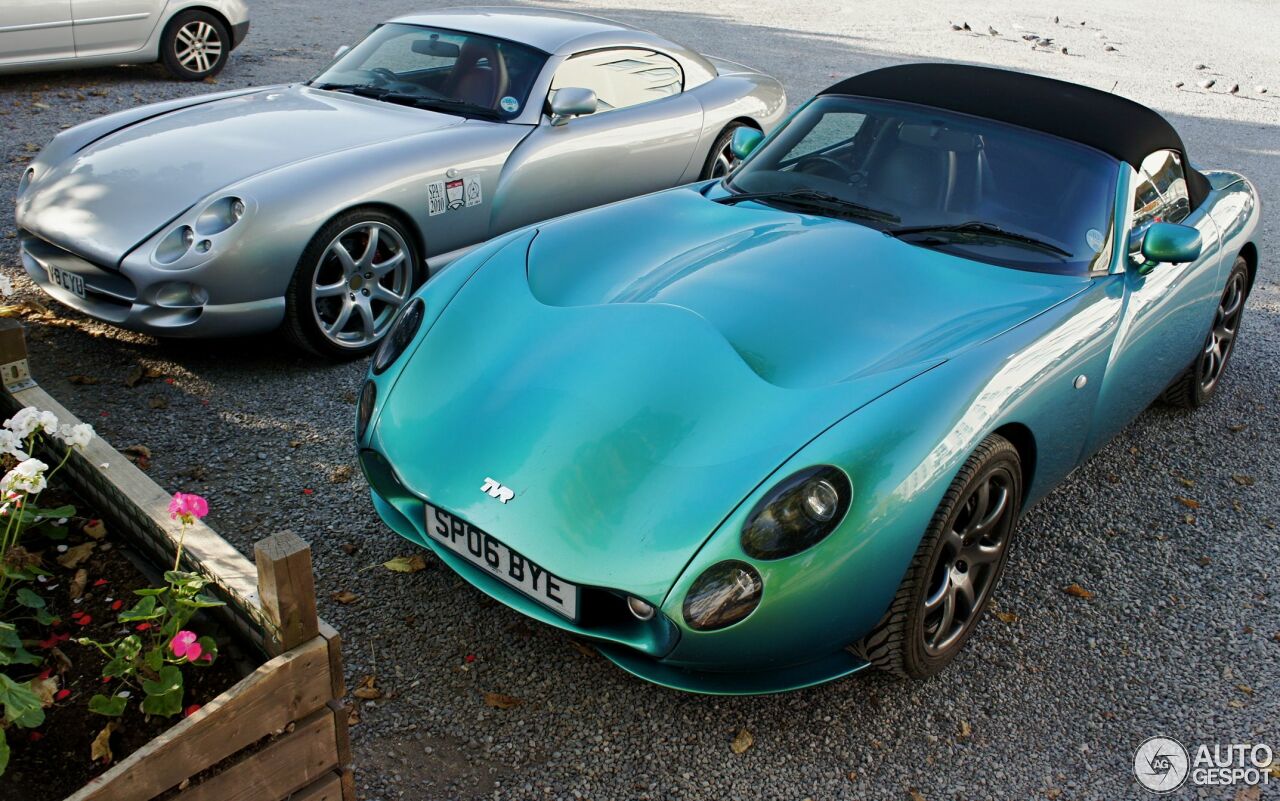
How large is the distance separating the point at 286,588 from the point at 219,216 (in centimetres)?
262

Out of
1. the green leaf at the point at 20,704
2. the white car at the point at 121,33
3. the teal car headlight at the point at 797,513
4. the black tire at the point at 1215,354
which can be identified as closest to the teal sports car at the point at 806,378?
the teal car headlight at the point at 797,513

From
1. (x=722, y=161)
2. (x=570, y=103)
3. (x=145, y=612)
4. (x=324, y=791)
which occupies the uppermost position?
(x=570, y=103)

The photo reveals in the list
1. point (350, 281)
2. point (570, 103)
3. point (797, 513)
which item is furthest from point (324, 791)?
point (570, 103)

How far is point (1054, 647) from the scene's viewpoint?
3.39 meters

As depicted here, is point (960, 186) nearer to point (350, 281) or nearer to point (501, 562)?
point (501, 562)

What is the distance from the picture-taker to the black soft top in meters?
3.90

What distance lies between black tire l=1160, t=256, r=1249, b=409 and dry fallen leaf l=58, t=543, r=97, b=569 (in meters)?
4.31

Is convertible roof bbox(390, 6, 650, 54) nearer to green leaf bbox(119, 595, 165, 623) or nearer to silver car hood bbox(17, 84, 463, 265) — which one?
silver car hood bbox(17, 84, 463, 265)

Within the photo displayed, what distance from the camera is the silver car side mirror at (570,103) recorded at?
5289 mm

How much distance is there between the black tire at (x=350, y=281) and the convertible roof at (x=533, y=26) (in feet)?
4.54

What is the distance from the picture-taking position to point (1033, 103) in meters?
4.02

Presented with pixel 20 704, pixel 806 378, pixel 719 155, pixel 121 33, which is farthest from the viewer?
pixel 121 33

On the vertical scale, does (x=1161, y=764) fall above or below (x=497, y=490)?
below

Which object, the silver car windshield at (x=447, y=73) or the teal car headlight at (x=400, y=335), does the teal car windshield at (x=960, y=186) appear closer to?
the teal car headlight at (x=400, y=335)
